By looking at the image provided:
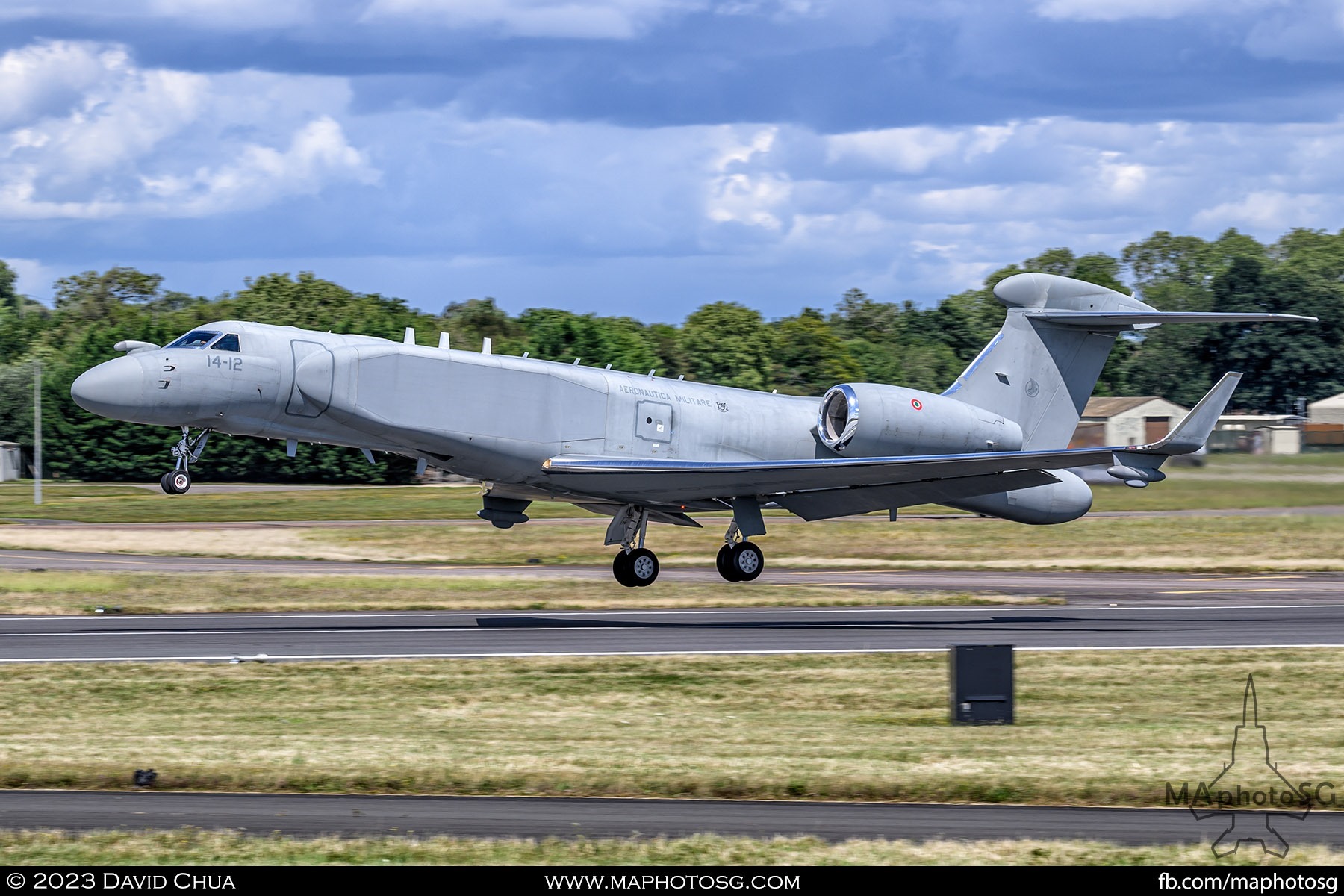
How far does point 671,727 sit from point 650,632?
8.43 m

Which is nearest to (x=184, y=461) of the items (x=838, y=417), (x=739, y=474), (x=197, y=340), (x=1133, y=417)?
(x=197, y=340)

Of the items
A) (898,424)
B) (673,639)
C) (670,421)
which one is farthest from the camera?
(898,424)

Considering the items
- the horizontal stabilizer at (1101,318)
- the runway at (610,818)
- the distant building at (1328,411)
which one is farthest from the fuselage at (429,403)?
the distant building at (1328,411)

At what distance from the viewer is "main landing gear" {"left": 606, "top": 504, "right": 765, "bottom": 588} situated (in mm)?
27594

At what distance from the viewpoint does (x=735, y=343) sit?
9956 centimetres

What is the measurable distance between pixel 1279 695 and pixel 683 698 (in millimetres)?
7657

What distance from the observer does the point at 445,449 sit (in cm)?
2439

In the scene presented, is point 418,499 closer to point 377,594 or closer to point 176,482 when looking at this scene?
point 377,594

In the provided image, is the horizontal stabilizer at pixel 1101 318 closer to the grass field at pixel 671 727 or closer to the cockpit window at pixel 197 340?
the grass field at pixel 671 727

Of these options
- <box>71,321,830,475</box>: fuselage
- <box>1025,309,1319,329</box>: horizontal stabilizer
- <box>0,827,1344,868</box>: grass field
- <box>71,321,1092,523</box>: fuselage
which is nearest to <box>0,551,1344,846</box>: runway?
<box>0,827,1344,868</box>: grass field

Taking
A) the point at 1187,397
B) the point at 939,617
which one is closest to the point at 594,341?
the point at 1187,397

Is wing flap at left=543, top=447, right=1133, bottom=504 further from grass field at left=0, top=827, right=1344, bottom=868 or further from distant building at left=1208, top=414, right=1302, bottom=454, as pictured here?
distant building at left=1208, top=414, right=1302, bottom=454

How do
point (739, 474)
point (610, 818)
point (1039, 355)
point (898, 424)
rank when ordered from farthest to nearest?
point (1039, 355), point (898, 424), point (739, 474), point (610, 818)

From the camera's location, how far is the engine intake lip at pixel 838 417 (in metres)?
27.1
